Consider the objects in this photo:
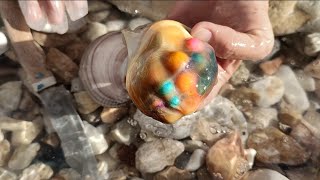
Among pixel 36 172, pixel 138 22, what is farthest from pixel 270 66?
pixel 36 172

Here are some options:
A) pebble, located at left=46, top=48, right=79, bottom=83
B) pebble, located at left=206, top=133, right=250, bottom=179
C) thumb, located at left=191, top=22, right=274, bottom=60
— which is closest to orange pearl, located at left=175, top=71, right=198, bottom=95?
thumb, located at left=191, top=22, right=274, bottom=60

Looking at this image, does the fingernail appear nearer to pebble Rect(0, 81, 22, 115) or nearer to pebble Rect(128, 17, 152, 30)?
pebble Rect(128, 17, 152, 30)

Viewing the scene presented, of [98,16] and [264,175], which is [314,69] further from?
[98,16]

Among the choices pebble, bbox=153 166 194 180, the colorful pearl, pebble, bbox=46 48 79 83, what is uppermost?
the colorful pearl

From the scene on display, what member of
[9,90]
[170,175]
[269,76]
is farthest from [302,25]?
[9,90]

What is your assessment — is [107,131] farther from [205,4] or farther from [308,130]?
[308,130]

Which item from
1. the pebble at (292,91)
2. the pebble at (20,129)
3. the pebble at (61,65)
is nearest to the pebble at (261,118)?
the pebble at (292,91)
